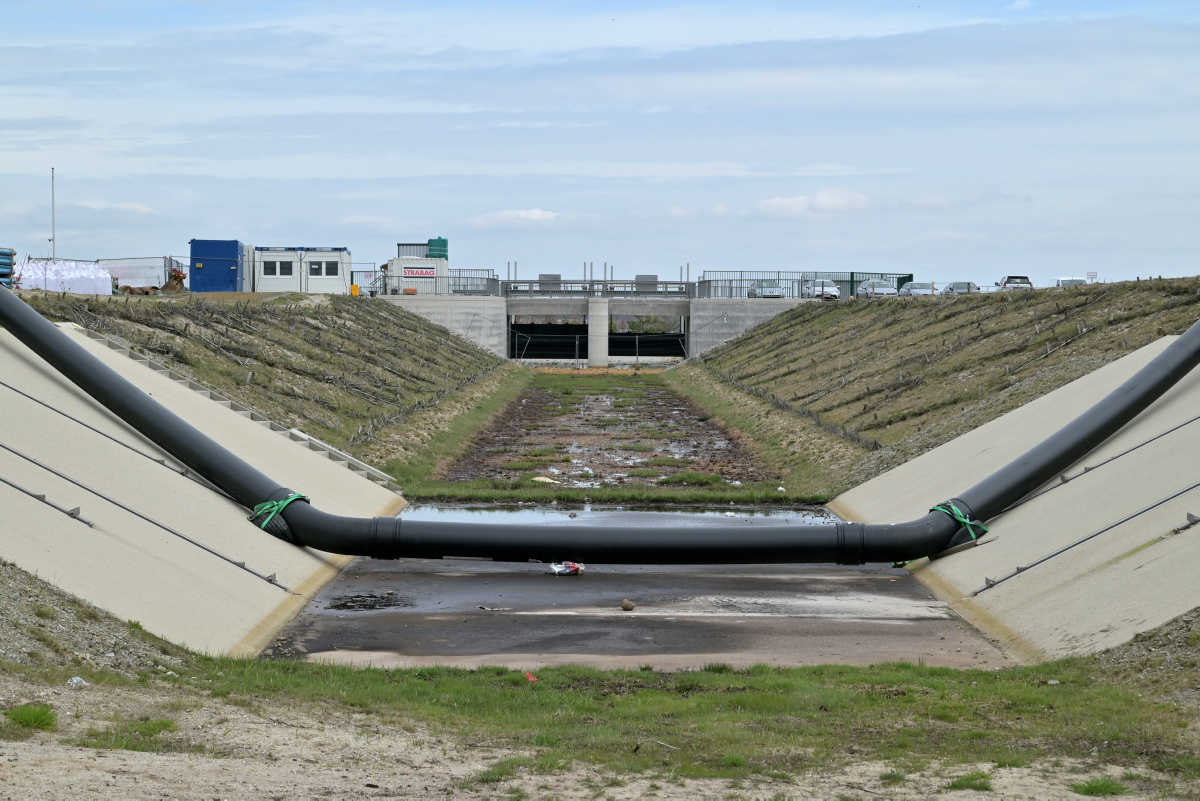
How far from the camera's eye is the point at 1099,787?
31.5ft

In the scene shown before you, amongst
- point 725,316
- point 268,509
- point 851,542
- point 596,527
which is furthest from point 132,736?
point 725,316

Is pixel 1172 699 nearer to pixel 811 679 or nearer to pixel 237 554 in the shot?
pixel 811 679

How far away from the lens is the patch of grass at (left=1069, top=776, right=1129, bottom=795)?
9547 mm

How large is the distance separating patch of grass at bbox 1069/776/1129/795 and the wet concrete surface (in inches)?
199

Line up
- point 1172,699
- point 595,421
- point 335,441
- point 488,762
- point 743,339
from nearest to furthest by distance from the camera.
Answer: point 488,762 → point 1172,699 → point 335,441 → point 595,421 → point 743,339

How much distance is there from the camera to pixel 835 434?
34406 mm

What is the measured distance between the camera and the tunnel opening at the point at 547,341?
8375 cm

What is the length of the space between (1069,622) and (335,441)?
2056 centimetres

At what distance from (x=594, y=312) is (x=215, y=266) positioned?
25.6m

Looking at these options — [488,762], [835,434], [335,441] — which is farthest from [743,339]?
[488,762]

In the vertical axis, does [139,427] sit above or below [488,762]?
above

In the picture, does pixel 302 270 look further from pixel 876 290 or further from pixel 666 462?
pixel 666 462

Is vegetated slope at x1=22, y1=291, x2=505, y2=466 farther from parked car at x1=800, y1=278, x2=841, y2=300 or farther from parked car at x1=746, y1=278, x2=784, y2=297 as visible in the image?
parked car at x1=746, y1=278, x2=784, y2=297

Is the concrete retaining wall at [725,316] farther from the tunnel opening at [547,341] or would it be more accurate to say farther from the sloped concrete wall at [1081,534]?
the sloped concrete wall at [1081,534]
